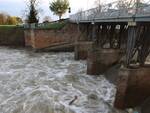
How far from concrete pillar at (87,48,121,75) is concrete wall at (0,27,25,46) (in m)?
25.2

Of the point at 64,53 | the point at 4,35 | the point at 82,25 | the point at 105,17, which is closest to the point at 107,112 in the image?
the point at 105,17

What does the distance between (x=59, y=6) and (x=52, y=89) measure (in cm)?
4138

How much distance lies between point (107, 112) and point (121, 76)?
2.35 m

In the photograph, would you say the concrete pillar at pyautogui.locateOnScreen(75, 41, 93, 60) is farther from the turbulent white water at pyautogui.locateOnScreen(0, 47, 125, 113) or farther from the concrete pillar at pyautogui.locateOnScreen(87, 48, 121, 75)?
the concrete pillar at pyautogui.locateOnScreen(87, 48, 121, 75)

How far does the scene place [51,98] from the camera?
51.0ft

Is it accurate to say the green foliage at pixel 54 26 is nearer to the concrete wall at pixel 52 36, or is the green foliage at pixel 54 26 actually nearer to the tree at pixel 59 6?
the concrete wall at pixel 52 36

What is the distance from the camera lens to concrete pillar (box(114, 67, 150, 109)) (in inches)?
541

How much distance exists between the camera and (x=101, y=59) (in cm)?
2117

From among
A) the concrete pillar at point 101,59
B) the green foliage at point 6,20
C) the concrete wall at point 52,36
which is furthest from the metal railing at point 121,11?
the green foliage at point 6,20

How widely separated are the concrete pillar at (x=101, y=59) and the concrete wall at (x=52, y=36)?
53.4 feet

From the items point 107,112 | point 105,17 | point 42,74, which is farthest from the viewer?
point 42,74

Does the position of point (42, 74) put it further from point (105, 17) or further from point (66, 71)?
point (105, 17)

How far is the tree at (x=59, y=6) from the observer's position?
55906 mm

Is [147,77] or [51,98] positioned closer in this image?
[147,77]
